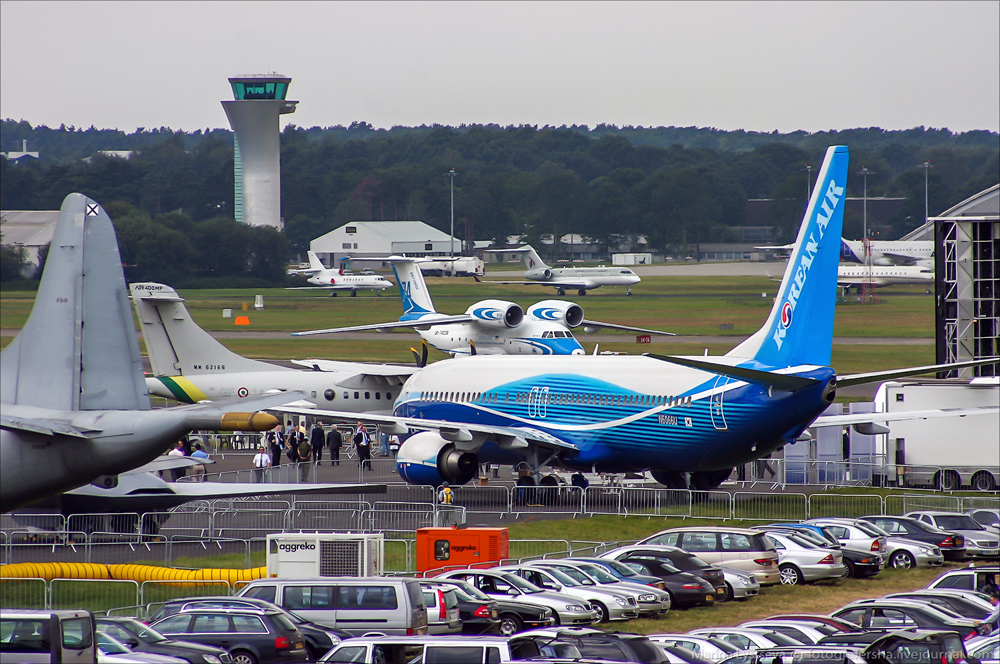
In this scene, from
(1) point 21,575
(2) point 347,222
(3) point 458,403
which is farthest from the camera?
(2) point 347,222

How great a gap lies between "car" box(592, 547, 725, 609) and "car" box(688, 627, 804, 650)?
19.2 feet

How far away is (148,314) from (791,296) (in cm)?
3044

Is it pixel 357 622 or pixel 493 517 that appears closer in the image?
pixel 357 622

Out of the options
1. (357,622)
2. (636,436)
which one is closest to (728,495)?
(636,436)

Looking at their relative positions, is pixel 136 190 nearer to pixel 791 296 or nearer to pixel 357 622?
pixel 791 296

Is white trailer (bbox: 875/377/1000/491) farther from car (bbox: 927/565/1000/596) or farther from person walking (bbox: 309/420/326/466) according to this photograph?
person walking (bbox: 309/420/326/466)

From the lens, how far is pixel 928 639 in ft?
49.4

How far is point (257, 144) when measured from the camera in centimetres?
13550

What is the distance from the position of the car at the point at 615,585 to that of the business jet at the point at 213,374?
2860cm

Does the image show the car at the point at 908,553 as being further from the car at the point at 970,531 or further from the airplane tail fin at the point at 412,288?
the airplane tail fin at the point at 412,288

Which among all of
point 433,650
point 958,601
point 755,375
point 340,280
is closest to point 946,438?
point 755,375

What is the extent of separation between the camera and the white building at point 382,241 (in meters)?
132

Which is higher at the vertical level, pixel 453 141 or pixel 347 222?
pixel 453 141

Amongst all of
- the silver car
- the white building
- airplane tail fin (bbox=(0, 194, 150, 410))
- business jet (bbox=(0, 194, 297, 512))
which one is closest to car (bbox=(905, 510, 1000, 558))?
the silver car
